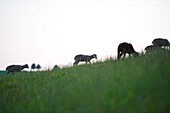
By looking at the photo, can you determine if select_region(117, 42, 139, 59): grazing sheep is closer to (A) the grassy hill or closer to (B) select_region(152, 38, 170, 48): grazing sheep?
(B) select_region(152, 38, 170, 48): grazing sheep

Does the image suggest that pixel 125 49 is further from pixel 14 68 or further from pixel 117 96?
pixel 14 68

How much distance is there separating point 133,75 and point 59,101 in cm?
196

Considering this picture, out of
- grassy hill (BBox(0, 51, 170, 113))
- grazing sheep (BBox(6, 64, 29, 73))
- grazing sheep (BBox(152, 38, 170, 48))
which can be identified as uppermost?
grazing sheep (BBox(152, 38, 170, 48))

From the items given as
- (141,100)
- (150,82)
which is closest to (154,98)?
(141,100)

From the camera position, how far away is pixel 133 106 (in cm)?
629

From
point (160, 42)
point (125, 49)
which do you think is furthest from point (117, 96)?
point (160, 42)

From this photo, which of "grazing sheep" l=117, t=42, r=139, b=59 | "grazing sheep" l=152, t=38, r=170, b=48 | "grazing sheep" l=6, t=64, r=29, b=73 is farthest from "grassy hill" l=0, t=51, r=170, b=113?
"grazing sheep" l=6, t=64, r=29, b=73

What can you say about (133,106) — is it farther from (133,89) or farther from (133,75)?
(133,75)

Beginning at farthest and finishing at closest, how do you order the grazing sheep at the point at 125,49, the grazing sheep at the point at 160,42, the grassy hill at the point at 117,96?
the grazing sheep at the point at 160,42, the grazing sheep at the point at 125,49, the grassy hill at the point at 117,96

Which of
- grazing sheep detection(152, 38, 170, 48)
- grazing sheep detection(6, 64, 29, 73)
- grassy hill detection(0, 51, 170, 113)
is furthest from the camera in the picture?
grazing sheep detection(6, 64, 29, 73)

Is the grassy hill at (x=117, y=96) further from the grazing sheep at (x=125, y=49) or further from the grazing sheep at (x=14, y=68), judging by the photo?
the grazing sheep at (x=14, y=68)

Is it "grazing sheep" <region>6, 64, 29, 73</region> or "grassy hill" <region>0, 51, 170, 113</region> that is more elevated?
"grazing sheep" <region>6, 64, 29, 73</region>

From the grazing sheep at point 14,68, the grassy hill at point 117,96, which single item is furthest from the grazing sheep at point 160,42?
the grassy hill at point 117,96

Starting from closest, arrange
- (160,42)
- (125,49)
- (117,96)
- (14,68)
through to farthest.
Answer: (117,96)
(125,49)
(160,42)
(14,68)
